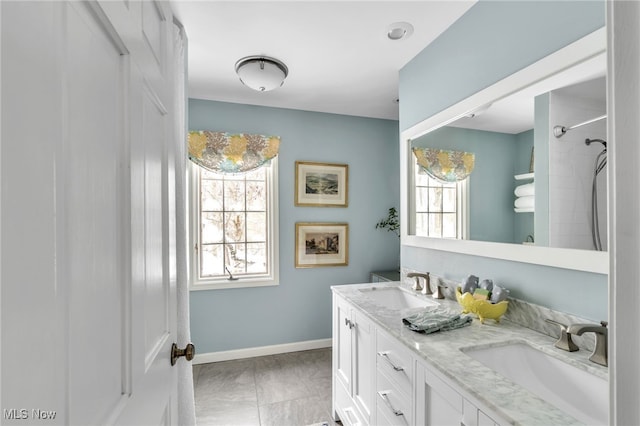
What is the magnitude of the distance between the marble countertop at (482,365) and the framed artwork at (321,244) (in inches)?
63.9

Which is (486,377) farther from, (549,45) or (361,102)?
(361,102)

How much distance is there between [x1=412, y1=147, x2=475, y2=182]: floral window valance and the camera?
5.60 ft

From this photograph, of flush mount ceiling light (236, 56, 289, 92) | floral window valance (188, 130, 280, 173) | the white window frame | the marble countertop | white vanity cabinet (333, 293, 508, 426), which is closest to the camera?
the marble countertop

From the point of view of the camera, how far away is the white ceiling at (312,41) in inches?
65.4

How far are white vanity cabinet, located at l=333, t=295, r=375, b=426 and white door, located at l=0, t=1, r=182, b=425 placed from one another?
3.57 ft

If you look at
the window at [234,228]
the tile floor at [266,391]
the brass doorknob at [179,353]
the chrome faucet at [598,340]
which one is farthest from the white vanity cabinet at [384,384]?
the window at [234,228]

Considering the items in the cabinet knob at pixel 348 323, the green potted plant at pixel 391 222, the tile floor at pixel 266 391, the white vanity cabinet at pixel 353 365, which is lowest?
the tile floor at pixel 266 391

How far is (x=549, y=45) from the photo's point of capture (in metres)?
1.25

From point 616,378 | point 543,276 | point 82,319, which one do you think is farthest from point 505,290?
point 82,319

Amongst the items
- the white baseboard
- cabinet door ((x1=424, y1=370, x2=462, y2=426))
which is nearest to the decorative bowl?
cabinet door ((x1=424, y1=370, x2=462, y2=426))

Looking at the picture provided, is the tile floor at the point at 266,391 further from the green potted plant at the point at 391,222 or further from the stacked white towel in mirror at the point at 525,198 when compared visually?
the stacked white towel in mirror at the point at 525,198

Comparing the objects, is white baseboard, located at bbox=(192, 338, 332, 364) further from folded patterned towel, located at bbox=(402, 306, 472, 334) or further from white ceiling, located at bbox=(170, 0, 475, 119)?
white ceiling, located at bbox=(170, 0, 475, 119)

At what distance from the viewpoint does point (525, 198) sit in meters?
1.38

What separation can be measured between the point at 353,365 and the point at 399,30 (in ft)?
6.65
